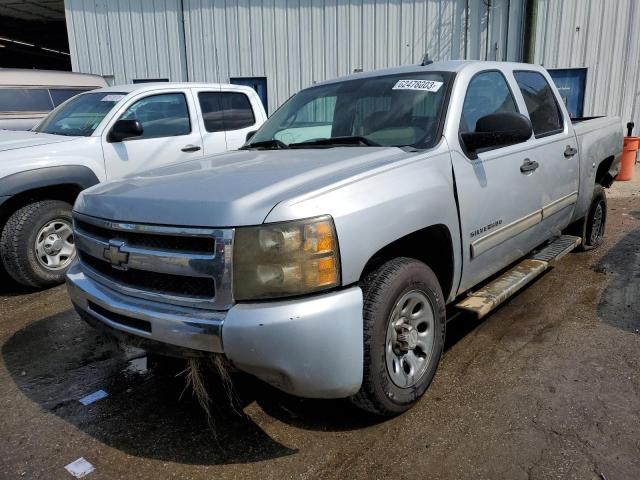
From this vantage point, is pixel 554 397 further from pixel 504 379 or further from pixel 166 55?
pixel 166 55

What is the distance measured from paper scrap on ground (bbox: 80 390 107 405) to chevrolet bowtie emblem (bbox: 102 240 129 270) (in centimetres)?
100

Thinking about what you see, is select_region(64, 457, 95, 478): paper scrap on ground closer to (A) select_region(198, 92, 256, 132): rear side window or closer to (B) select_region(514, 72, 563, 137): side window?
(B) select_region(514, 72, 563, 137): side window

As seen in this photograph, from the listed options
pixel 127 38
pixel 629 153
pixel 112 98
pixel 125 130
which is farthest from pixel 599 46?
pixel 127 38

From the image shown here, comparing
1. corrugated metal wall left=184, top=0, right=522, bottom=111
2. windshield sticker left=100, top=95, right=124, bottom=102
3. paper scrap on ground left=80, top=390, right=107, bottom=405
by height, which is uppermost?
corrugated metal wall left=184, top=0, right=522, bottom=111

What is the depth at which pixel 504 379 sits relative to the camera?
3.02 metres

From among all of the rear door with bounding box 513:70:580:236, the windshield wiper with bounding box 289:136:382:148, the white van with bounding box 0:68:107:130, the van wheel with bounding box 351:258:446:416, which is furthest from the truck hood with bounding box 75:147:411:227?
the white van with bounding box 0:68:107:130

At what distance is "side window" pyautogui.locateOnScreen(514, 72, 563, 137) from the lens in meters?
→ 4.01

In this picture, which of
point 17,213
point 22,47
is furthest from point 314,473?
point 22,47

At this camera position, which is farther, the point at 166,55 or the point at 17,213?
the point at 166,55

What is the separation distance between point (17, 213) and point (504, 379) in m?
4.32

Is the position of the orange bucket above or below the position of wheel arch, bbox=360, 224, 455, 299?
below

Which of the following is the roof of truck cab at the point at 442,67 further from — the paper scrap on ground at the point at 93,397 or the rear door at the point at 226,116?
the rear door at the point at 226,116

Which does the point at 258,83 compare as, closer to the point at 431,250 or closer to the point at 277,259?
the point at 431,250

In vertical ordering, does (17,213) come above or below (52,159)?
below
